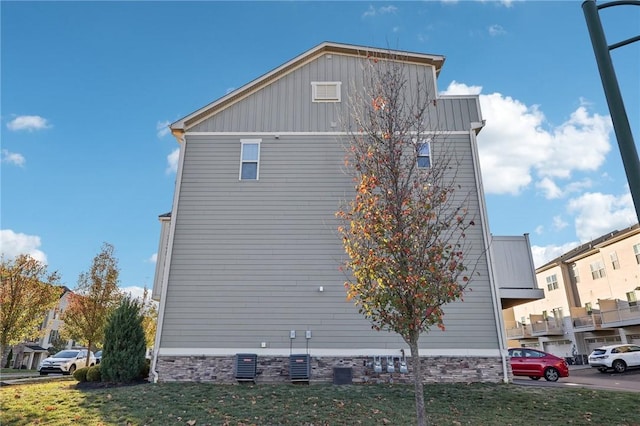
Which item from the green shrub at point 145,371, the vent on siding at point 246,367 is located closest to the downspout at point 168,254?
the green shrub at point 145,371

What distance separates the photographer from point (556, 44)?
9.95 m

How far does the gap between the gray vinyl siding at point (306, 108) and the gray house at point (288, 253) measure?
0.14 ft

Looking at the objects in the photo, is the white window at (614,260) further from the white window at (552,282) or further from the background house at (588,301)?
the white window at (552,282)

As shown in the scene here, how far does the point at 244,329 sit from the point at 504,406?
271 inches

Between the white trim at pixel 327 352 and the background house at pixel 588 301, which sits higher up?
the background house at pixel 588 301

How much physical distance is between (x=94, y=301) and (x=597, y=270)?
34.4 meters

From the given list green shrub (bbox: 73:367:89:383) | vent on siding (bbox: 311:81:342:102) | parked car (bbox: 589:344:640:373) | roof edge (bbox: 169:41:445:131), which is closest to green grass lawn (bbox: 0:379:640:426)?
green shrub (bbox: 73:367:89:383)

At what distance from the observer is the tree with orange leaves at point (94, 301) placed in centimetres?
1938

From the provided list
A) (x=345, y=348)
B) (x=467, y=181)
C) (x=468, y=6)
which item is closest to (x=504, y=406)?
(x=345, y=348)

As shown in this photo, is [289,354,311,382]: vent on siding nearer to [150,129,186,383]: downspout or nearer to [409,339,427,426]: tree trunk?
[150,129,186,383]: downspout

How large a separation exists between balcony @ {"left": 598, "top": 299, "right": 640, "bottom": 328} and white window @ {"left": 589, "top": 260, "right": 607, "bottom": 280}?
99.7 inches

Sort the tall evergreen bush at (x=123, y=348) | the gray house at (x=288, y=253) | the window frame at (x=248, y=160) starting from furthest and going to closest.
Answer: the window frame at (x=248, y=160), the gray house at (x=288, y=253), the tall evergreen bush at (x=123, y=348)

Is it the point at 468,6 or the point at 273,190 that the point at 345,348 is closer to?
the point at 273,190

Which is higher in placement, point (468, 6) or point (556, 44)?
point (468, 6)
